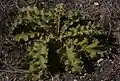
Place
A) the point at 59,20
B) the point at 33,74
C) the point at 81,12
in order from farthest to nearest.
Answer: the point at 81,12
the point at 59,20
the point at 33,74

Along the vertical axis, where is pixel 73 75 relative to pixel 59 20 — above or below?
below

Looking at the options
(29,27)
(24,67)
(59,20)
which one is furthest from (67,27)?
(24,67)

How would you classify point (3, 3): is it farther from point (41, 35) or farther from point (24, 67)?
point (24, 67)

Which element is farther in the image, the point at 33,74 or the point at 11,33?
the point at 11,33

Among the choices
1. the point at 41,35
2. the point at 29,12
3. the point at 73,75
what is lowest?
the point at 73,75

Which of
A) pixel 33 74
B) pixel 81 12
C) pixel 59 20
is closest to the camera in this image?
pixel 33 74

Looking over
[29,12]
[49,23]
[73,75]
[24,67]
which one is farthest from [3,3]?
[73,75]
